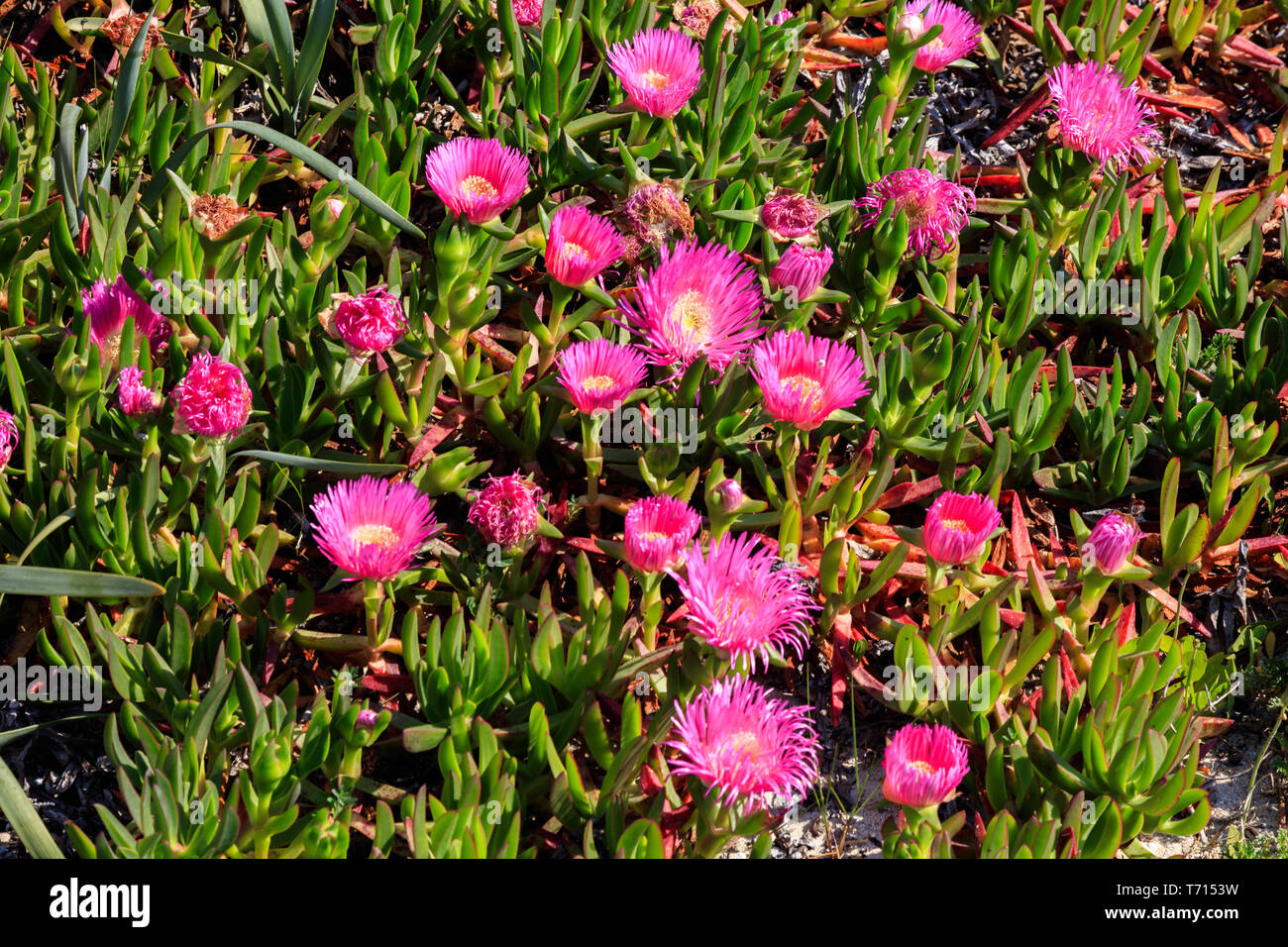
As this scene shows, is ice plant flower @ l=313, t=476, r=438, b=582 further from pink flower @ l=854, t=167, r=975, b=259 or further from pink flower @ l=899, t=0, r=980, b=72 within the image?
pink flower @ l=899, t=0, r=980, b=72

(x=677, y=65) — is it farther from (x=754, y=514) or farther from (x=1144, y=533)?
(x=1144, y=533)

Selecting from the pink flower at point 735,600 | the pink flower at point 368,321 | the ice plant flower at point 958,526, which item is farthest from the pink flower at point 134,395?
the ice plant flower at point 958,526

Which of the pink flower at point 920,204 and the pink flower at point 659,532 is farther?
the pink flower at point 920,204

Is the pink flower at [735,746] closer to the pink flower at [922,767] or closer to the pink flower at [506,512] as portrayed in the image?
the pink flower at [922,767]

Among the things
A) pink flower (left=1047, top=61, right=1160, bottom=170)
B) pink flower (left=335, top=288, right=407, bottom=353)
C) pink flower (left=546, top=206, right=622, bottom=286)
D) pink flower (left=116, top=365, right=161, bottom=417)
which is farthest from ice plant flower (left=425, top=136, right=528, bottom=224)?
pink flower (left=1047, top=61, right=1160, bottom=170)

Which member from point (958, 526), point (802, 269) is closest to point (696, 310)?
point (802, 269)

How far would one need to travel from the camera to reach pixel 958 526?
190 cm

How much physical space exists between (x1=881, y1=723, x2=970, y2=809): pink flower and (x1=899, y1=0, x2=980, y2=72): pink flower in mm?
1417

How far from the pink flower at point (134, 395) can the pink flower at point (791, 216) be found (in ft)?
3.53

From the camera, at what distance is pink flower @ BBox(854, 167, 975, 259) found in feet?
7.27

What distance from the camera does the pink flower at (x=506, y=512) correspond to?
1.86 metres

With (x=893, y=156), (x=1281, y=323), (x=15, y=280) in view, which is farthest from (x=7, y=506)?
(x=1281, y=323)

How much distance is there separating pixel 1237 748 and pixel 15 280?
2.22 meters

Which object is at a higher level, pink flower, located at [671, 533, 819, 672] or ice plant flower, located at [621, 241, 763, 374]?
ice plant flower, located at [621, 241, 763, 374]
